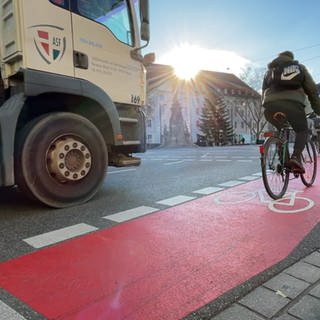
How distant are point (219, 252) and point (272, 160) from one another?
2.20 m

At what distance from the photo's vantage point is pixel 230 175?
691 cm

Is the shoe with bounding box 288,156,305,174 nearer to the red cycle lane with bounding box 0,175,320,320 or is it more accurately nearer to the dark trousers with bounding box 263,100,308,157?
the dark trousers with bounding box 263,100,308,157

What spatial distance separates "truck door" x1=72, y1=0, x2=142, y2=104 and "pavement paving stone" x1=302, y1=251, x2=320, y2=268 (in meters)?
3.25

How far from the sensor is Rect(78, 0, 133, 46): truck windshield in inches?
174

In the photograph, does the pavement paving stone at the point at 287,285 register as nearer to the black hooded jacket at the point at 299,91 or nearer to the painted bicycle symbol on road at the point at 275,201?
the painted bicycle symbol on road at the point at 275,201

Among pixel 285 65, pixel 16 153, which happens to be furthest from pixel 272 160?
pixel 16 153

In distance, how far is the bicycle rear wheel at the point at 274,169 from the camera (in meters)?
4.32

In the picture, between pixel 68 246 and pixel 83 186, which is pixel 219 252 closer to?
pixel 68 246

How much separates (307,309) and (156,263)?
1.06 m

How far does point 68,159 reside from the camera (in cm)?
419

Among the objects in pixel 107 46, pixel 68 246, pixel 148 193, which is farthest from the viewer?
pixel 148 193

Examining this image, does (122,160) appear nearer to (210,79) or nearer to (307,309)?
(307,309)

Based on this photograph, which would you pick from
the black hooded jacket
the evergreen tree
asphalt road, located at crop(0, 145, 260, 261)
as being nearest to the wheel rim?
asphalt road, located at crop(0, 145, 260, 261)

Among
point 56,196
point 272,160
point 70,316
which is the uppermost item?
point 272,160
